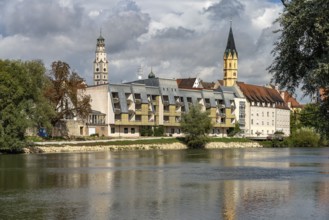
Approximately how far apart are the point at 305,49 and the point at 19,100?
65533 millimetres

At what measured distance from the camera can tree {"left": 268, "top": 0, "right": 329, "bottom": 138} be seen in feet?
79.3

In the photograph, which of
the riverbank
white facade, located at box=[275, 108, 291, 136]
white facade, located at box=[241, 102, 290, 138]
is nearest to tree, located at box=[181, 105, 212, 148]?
the riverbank

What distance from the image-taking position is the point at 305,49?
26703mm

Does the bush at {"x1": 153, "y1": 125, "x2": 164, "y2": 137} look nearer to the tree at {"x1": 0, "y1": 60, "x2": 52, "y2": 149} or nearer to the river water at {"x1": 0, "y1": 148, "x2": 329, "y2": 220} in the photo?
the tree at {"x1": 0, "y1": 60, "x2": 52, "y2": 149}

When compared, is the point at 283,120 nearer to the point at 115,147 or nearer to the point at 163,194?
the point at 115,147

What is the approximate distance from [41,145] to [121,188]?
2325 inches

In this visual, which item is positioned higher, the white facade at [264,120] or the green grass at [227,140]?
the white facade at [264,120]

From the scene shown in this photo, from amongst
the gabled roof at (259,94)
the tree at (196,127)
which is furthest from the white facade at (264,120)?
the tree at (196,127)

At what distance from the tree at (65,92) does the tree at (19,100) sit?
17.9 m

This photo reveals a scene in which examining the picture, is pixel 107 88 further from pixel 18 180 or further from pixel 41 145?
pixel 18 180

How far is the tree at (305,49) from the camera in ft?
79.3

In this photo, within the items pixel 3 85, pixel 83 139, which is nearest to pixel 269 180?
pixel 3 85

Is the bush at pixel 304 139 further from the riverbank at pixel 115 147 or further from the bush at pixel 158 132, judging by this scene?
the bush at pixel 158 132

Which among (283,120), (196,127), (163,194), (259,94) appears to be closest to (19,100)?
(196,127)
